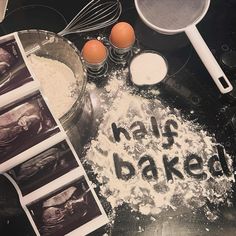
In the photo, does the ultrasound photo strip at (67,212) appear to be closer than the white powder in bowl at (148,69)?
Yes

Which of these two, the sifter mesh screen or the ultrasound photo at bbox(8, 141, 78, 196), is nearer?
the ultrasound photo at bbox(8, 141, 78, 196)

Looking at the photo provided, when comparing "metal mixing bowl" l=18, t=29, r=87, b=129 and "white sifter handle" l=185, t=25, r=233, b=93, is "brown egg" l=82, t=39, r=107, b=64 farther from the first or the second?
"white sifter handle" l=185, t=25, r=233, b=93

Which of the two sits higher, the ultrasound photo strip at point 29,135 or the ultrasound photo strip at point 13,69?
the ultrasound photo strip at point 13,69

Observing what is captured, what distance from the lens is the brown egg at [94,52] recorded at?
36.7 inches

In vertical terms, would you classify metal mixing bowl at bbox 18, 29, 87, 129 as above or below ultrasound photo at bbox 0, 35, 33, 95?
below

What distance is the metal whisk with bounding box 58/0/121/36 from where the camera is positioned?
1.02m

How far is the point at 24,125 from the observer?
32.9 inches

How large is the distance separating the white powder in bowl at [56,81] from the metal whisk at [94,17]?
0.11 meters

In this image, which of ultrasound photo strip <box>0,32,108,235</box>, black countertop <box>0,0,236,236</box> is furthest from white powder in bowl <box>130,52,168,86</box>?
A: ultrasound photo strip <box>0,32,108,235</box>

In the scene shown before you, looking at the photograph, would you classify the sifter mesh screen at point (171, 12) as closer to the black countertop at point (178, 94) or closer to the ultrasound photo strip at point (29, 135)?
the black countertop at point (178, 94)

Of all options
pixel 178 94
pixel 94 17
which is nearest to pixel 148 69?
pixel 178 94

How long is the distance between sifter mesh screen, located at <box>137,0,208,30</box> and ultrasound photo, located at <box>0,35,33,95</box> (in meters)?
0.33

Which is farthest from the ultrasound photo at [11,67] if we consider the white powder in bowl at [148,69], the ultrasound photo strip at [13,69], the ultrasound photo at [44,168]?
the white powder in bowl at [148,69]

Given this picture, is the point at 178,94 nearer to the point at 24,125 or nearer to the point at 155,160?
the point at 155,160
